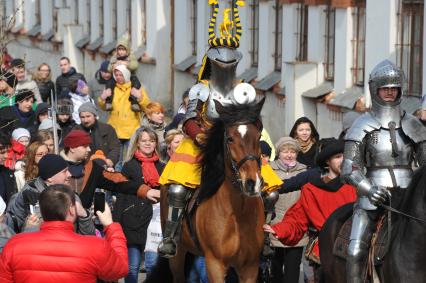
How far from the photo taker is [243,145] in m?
12.6

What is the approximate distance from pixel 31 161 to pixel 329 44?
11742 mm

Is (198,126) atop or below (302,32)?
below

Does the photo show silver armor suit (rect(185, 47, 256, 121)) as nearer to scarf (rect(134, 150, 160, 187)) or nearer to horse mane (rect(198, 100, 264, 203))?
horse mane (rect(198, 100, 264, 203))

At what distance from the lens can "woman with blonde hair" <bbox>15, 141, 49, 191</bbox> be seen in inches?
527

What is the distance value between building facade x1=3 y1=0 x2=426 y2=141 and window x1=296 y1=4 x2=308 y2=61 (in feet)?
0.05

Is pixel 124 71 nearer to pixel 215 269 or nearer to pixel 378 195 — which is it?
pixel 215 269

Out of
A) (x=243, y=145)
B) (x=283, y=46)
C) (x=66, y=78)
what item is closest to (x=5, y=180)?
(x=243, y=145)

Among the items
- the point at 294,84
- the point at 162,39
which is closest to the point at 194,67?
the point at 162,39

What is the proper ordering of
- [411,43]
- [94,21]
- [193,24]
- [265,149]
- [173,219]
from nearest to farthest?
[173,219] → [265,149] → [411,43] → [193,24] → [94,21]

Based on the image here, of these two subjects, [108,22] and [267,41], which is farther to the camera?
[108,22]

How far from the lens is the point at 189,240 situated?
13.7m

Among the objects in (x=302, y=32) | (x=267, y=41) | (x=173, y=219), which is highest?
(x=302, y=32)

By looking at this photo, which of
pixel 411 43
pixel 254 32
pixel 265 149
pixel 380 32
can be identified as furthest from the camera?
pixel 254 32

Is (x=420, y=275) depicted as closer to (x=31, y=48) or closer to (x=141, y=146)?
(x=141, y=146)
